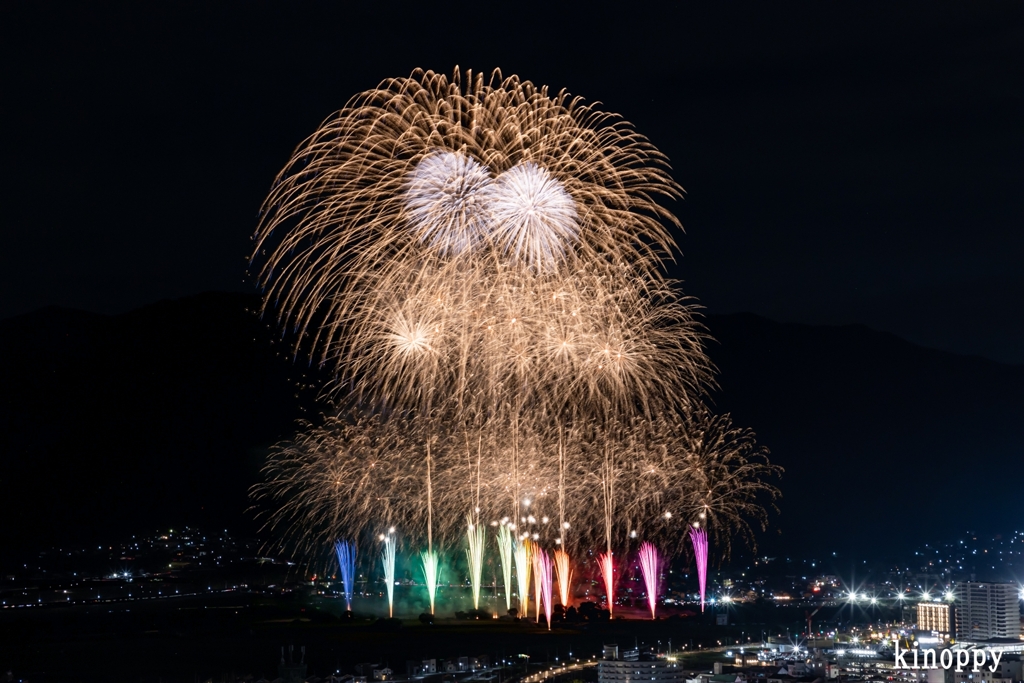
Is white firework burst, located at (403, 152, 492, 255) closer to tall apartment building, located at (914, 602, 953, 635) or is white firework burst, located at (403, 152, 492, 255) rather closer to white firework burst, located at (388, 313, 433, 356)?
white firework burst, located at (388, 313, 433, 356)

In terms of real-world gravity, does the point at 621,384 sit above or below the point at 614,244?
below

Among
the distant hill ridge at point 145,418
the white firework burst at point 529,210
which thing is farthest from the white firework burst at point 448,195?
the distant hill ridge at point 145,418

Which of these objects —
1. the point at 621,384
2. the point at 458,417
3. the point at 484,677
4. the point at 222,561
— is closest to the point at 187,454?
the point at 222,561

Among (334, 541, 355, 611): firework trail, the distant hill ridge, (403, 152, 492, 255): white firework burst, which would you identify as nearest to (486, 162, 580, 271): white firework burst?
(403, 152, 492, 255): white firework burst

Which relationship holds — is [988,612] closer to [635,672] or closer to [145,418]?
[635,672]

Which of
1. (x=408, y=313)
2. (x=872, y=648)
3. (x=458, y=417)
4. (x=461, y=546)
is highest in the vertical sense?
(x=408, y=313)

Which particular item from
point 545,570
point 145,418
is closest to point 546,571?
point 545,570

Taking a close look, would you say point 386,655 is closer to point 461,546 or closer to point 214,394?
point 461,546
